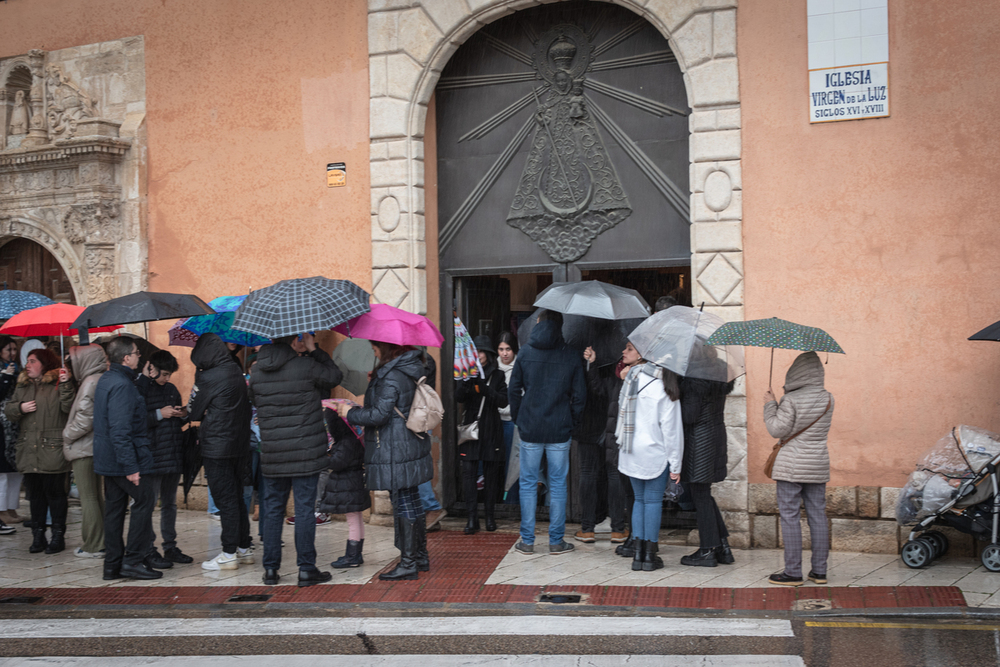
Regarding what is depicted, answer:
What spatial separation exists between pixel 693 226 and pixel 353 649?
4.69m

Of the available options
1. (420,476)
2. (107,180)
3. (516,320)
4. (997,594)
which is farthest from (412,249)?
(997,594)

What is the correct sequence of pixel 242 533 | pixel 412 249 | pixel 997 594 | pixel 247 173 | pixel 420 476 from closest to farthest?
pixel 997 594, pixel 420 476, pixel 242 533, pixel 412 249, pixel 247 173

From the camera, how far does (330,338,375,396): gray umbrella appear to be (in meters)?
9.09

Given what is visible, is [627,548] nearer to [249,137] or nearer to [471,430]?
[471,430]

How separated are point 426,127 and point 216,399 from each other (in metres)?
3.79

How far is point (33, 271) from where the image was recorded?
38.8 ft

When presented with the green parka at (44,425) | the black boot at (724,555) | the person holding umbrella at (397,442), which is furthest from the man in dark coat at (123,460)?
the black boot at (724,555)

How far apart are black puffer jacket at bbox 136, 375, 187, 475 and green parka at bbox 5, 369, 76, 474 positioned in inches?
51.0

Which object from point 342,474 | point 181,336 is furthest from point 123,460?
point 181,336

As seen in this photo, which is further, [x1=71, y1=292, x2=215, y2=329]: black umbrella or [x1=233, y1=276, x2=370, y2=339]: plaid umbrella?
[x1=71, y1=292, x2=215, y2=329]: black umbrella

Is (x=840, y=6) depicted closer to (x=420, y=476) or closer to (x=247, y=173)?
(x=420, y=476)

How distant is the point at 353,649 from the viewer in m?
6.14

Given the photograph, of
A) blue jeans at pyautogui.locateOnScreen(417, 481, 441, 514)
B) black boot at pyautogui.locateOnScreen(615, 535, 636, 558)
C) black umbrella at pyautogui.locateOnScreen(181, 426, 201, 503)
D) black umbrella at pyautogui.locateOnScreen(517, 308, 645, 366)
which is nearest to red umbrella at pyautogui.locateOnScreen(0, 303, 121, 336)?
black umbrella at pyautogui.locateOnScreen(181, 426, 201, 503)

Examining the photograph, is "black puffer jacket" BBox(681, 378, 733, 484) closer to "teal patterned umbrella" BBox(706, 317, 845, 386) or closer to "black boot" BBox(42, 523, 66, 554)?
"teal patterned umbrella" BBox(706, 317, 845, 386)
